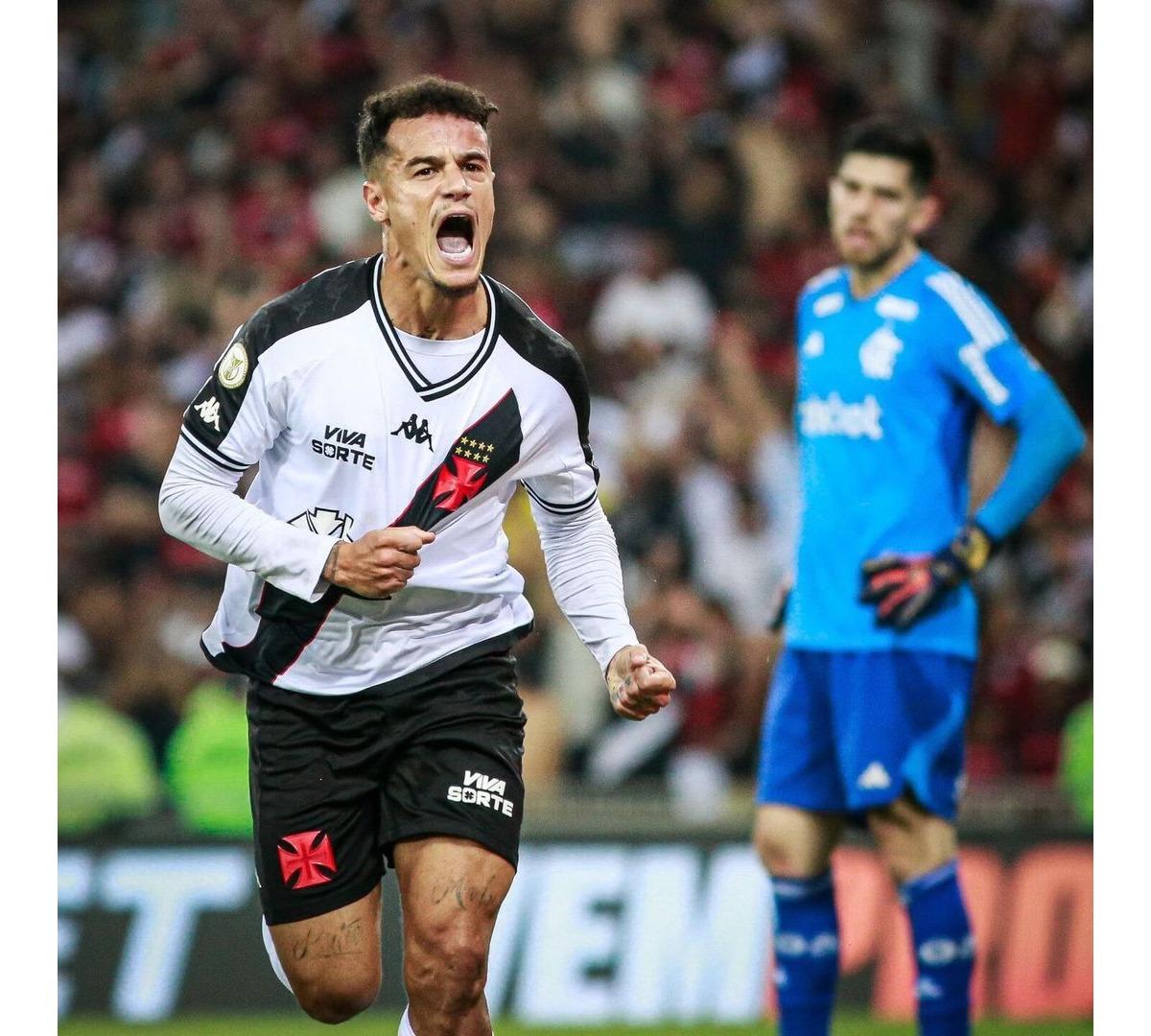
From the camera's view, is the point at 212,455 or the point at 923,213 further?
the point at 923,213

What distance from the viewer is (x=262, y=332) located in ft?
13.6

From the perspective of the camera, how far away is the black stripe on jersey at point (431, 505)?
4.16 m

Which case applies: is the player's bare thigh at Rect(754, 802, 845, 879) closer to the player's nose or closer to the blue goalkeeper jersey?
the blue goalkeeper jersey

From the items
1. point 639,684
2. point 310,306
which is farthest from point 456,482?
point 639,684

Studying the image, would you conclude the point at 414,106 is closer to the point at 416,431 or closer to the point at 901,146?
the point at 416,431

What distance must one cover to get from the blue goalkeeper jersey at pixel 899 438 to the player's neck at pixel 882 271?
5 centimetres

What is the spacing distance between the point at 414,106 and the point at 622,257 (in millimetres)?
6967

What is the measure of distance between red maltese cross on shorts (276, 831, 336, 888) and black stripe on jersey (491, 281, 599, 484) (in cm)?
112

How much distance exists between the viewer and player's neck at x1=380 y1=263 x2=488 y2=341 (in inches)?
165

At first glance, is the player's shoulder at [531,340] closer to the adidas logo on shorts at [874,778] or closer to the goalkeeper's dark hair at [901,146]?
the adidas logo on shorts at [874,778]

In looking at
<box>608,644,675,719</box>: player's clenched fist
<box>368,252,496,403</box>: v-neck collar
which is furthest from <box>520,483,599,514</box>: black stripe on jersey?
<box>608,644,675,719</box>: player's clenched fist

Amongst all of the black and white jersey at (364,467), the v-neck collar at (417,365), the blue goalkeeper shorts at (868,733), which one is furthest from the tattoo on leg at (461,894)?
the blue goalkeeper shorts at (868,733)

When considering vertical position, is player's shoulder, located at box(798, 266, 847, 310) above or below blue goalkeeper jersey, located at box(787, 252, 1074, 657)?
above

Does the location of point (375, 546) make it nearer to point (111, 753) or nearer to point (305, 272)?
point (111, 753)
